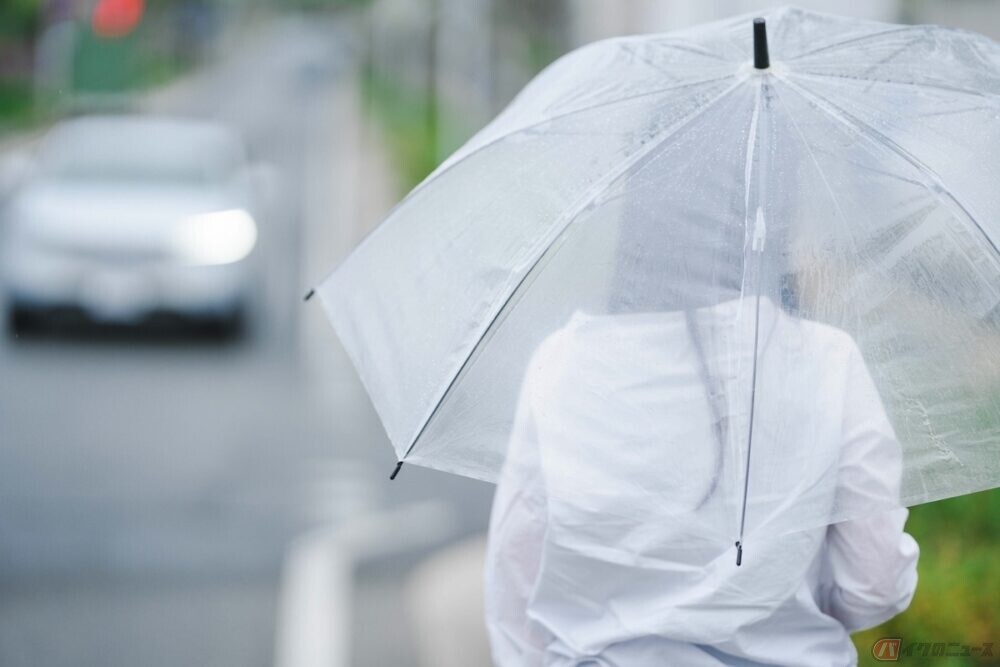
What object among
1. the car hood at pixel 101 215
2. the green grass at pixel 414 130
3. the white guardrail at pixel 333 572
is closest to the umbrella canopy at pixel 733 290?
the white guardrail at pixel 333 572

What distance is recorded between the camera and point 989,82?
266 centimetres

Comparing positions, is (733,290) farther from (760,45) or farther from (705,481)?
(760,45)

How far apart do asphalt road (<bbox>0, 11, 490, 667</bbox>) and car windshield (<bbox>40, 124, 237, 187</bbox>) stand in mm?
692

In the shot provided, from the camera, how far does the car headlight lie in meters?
12.1

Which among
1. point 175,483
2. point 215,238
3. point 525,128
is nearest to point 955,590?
point 525,128

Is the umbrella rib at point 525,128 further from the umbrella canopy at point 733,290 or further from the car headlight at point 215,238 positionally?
the car headlight at point 215,238

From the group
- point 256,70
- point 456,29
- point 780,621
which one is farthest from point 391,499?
point 256,70

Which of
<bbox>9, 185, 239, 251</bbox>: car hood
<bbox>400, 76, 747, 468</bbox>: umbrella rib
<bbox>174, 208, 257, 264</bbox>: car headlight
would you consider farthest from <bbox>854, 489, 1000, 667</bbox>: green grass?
<bbox>9, 185, 239, 251</bbox>: car hood

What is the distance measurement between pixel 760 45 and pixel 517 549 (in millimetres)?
963

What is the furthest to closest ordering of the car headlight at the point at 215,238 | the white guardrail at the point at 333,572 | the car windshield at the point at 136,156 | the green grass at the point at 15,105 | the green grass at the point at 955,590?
the green grass at the point at 15,105
the car windshield at the point at 136,156
the car headlight at the point at 215,238
the white guardrail at the point at 333,572
the green grass at the point at 955,590

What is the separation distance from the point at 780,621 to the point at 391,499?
19.3 feet

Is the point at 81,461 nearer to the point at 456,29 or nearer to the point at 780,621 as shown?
the point at 780,621

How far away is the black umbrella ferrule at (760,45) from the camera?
7.93 feet

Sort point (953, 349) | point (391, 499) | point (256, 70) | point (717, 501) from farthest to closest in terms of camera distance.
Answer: point (256, 70)
point (391, 499)
point (953, 349)
point (717, 501)
